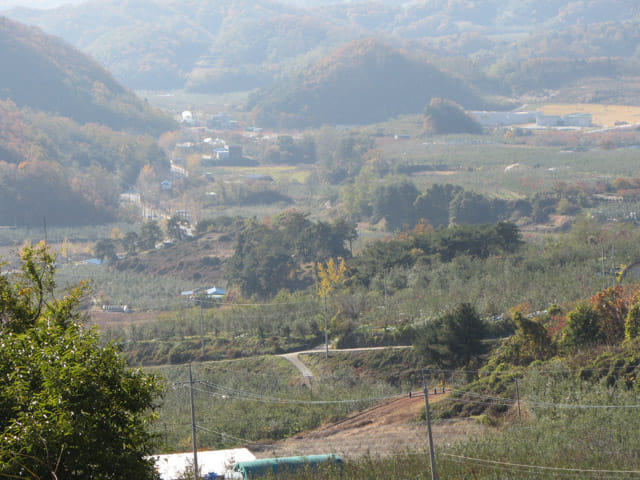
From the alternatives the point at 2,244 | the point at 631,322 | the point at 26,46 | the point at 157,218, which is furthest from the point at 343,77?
the point at 631,322

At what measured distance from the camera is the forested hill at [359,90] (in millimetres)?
142250

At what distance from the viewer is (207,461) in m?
20.5

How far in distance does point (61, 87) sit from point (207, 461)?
374 ft

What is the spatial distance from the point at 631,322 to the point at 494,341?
523 centimetres

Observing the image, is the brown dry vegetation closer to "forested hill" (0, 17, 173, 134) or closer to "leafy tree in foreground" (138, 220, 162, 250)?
"leafy tree in foreground" (138, 220, 162, 250)

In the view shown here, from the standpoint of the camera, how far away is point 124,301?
50125 millimetres

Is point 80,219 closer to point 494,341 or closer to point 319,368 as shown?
point 319,368

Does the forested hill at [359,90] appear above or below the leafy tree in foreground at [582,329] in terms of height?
above

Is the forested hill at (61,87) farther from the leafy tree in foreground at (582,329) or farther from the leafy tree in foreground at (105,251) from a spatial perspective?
the leafy tree in foreground at (582,329)

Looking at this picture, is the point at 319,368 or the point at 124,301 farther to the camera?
the point at 124,301

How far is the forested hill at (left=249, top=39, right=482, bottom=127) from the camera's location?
142 meters

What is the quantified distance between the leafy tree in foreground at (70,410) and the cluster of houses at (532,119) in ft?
378

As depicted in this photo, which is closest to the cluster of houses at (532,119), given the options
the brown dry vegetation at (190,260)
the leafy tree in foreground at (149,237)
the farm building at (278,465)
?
the brown dry vegetation at (190,260)

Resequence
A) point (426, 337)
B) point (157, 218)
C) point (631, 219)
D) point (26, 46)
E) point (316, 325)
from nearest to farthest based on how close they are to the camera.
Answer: point (426, 337) < point (316, 325) < point (631, 219) < point (157, 218) < point (26, 46)
